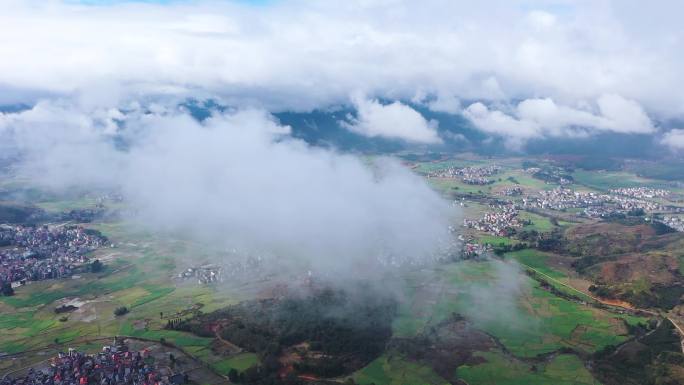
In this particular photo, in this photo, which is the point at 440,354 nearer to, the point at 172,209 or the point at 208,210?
the point at 208,210

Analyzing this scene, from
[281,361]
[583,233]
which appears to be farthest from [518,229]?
[281,361]

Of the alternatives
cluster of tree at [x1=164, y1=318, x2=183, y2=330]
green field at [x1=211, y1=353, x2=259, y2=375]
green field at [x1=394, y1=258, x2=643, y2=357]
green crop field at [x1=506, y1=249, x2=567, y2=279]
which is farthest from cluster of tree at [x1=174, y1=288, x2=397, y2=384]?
green crop field at [x1=506, y1=249, x2=567, y2=279]

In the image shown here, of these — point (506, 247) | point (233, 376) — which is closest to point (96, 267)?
point (233, 376)

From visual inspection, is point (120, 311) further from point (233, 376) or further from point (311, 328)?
point (311, 328)

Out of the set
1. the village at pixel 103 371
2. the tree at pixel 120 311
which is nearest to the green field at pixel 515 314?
the village at pixel 103 371

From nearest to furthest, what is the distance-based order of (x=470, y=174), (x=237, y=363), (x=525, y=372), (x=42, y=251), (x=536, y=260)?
(x=525, y=372), (x=237, y=363), (x=536, y=260), (x=42, y=251), (x=470, y=174)

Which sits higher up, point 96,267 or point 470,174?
point 470,174

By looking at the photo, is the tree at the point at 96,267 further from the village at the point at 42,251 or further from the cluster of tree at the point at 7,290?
the cluster of tree at the point at 7,290
